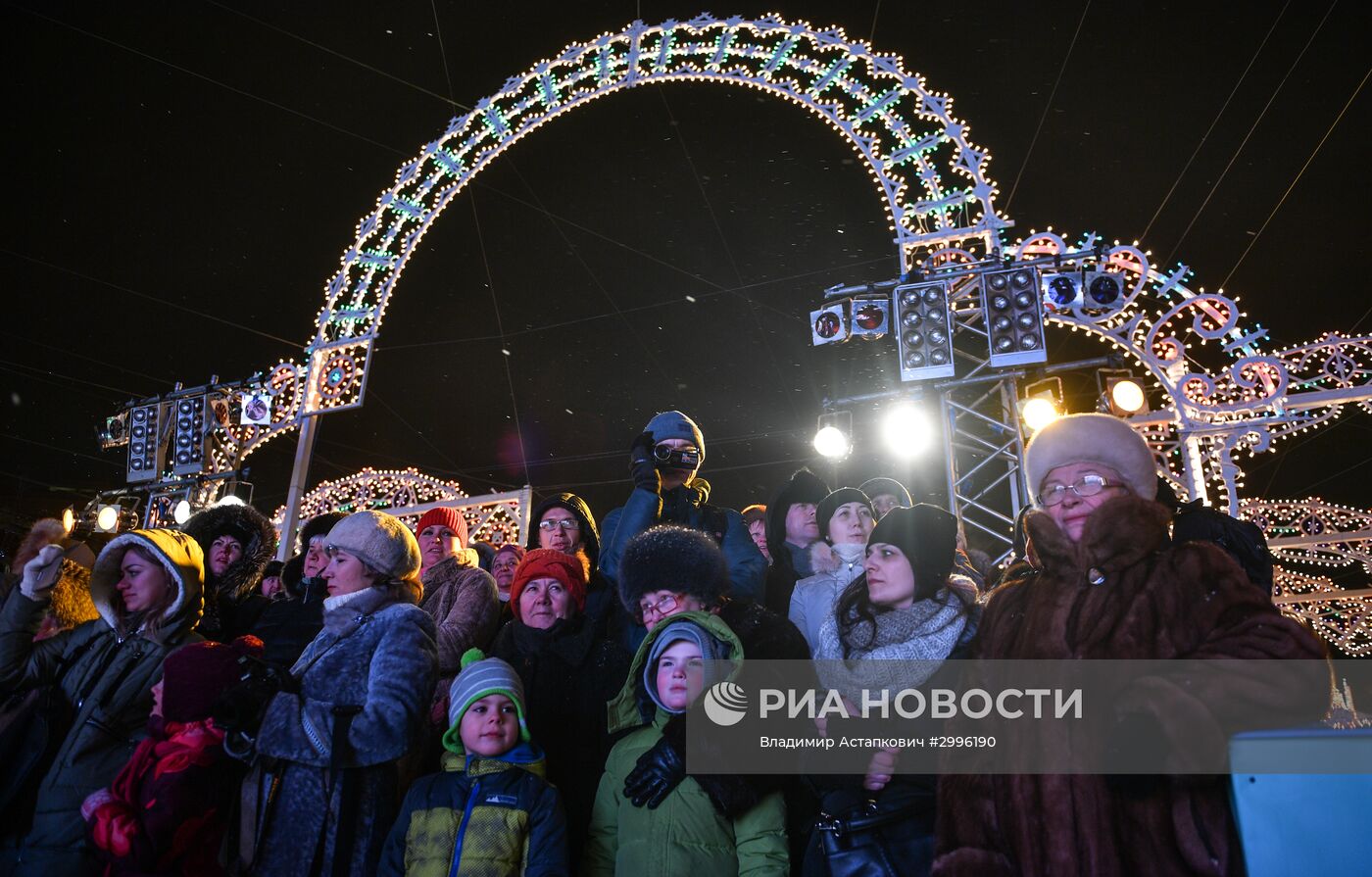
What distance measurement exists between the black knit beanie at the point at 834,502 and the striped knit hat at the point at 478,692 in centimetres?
156

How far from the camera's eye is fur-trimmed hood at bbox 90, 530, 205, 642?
10.7 feet

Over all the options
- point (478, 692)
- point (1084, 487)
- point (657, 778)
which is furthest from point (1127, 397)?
point (478, 692)

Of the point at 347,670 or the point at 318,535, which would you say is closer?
the point at 347,670

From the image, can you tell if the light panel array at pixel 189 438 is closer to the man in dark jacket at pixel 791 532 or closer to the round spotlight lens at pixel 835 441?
the round spotlight lens at pixel 835 441

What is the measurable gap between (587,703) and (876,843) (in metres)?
1.28

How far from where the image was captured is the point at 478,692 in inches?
110

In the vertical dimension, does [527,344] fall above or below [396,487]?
above

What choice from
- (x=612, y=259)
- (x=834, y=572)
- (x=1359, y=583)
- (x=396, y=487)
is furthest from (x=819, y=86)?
(x=1359, y=583)

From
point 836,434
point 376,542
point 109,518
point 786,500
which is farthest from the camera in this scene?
point 109,518

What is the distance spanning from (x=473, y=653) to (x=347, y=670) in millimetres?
454

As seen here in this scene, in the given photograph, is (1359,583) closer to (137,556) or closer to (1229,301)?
(1229,301)

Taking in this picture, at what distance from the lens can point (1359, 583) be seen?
63.2 feet

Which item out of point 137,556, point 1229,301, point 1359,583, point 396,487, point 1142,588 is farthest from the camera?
point 1359,583

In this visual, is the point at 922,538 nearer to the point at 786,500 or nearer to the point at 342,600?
the point at 786,500
